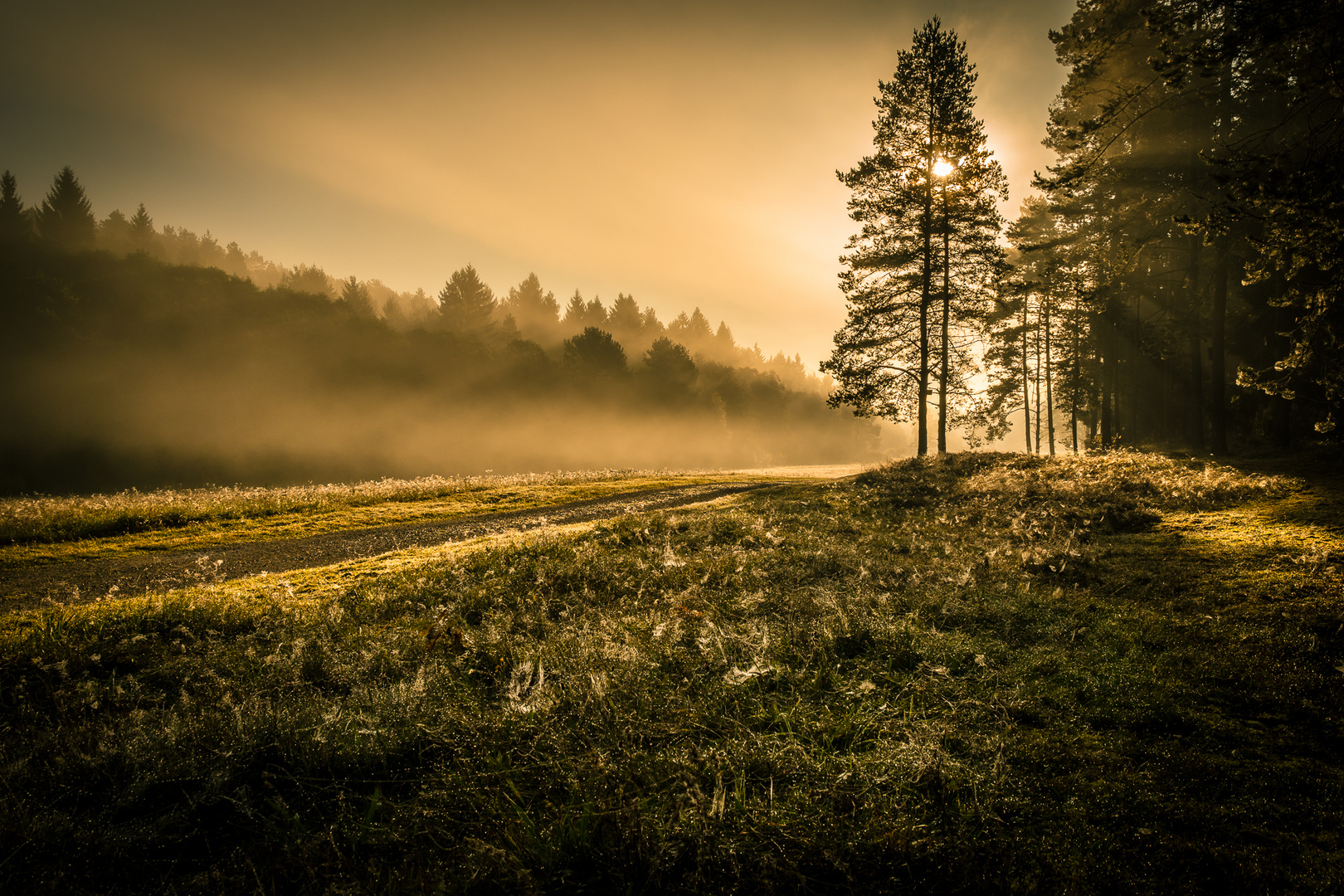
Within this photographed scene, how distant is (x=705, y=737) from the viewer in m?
2.56

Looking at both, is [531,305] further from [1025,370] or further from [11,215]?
[1025,370]

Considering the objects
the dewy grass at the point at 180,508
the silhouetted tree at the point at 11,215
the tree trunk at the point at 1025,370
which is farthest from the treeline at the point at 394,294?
the dewy grass at the point at 180,508

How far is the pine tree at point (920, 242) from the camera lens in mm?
20594

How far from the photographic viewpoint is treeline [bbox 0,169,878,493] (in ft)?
123

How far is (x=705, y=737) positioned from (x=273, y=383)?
57786 millimetres

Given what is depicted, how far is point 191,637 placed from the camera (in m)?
4.55

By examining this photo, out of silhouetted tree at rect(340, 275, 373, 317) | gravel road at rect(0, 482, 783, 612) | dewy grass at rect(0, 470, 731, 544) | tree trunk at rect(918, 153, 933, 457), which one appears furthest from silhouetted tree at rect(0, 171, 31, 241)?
tree trunk at rect(918, 153, 933, 457)

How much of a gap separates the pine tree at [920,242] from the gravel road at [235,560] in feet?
44.4

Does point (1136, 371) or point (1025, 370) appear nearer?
point (1136, 371)

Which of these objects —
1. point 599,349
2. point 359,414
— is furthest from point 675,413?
point 359,414

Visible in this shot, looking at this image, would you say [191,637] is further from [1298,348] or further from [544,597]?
[1298,348]

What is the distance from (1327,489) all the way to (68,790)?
1460cm

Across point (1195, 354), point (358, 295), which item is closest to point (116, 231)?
point (358, 295)

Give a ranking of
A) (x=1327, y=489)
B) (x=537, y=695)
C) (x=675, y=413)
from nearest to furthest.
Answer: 1. (x=537, y=695)
2. (x=1327, y=489)
3. (x=675, y=413)
